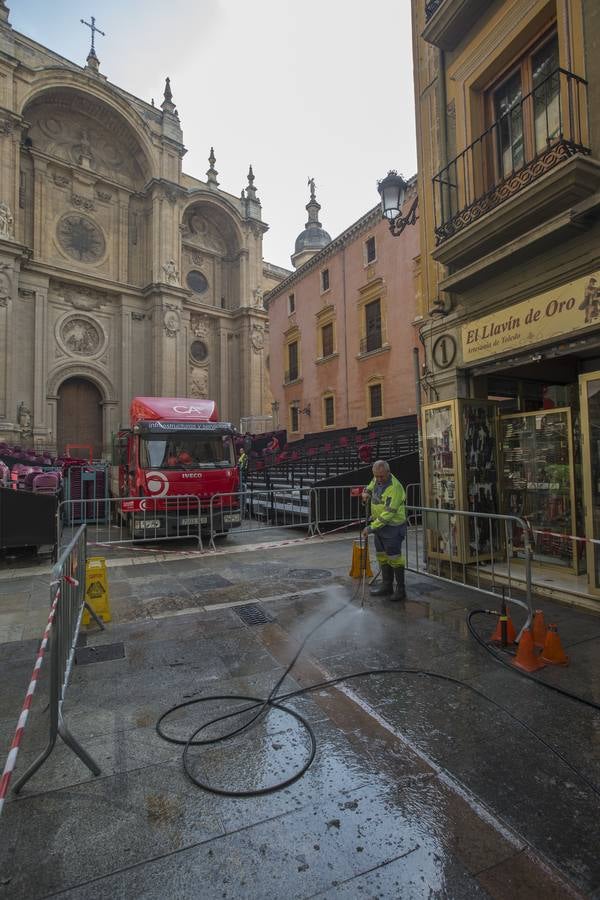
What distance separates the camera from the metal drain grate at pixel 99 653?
4316 millimetres

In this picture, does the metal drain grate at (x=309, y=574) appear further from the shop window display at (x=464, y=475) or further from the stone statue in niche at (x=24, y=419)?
the stone statue in niche at (x=24, y=419)

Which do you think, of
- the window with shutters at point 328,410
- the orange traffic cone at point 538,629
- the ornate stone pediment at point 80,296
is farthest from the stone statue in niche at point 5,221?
the orange traffic cone at point 538,629

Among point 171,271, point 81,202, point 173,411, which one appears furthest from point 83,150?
point 173,411

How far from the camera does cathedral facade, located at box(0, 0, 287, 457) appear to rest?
23938 mm

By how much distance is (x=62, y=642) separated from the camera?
342cm

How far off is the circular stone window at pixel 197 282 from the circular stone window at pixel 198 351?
4086mm

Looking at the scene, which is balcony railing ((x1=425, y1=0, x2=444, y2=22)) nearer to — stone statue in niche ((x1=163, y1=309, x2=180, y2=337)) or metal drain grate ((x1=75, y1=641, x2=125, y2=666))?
metal drain grate ((x1=75, y1=641, x2=125, y2=666))

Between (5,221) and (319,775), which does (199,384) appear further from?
(319,775)

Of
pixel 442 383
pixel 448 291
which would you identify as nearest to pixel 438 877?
pixel 442 383

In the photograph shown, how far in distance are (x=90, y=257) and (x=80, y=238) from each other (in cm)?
117

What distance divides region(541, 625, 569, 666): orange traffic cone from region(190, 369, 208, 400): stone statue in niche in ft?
100

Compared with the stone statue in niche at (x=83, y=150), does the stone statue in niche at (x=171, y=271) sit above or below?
below

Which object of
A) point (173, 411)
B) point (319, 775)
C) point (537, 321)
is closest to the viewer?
point (319, 775)

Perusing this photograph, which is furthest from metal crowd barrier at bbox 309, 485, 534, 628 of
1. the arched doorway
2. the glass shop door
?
the arched doorway
